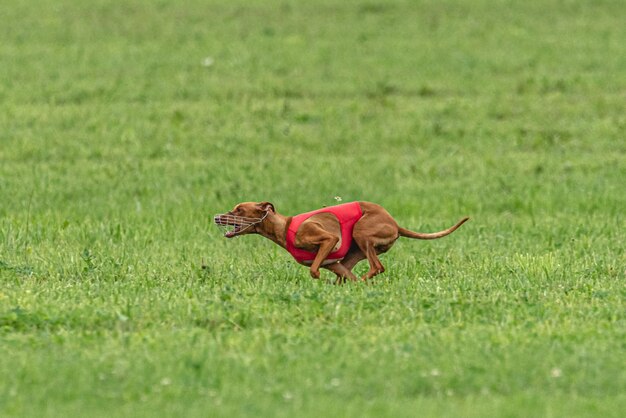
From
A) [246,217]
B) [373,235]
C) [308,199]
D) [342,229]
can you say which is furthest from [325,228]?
[308,199]

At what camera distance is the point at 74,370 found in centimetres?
724

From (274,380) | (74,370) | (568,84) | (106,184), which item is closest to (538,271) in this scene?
(274,380)

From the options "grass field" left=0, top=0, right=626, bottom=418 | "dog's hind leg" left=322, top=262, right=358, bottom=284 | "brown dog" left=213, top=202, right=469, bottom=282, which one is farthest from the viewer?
"dog's hind leg" left=322, top=262, right=358, bottom=284

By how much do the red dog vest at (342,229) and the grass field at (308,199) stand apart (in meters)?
0.26

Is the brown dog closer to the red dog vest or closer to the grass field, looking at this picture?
the red dog vest

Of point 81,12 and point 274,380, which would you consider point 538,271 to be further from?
point 81,12

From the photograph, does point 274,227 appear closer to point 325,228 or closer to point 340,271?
point 325,228

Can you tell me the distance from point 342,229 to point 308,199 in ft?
16.6

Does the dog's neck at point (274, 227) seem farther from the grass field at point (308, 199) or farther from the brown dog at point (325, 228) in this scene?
the grass field at point (308, 199)

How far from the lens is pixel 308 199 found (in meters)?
15.0

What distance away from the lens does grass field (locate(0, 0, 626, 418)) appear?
718 cm

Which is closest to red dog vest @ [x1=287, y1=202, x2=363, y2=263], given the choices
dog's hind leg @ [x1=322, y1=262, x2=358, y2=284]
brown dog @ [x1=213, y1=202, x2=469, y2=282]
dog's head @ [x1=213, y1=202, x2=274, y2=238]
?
brown dog @ [x1=213, y1=202, x2=469, y2=282]

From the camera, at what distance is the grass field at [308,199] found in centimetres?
718

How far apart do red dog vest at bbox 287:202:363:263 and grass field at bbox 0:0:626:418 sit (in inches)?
10.2
